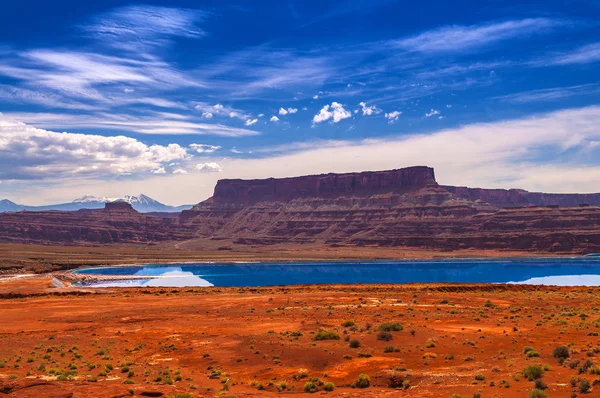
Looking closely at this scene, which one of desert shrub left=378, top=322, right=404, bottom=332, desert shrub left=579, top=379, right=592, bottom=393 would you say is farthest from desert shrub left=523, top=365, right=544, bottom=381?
desert shrub left=378, top=322, right=404, bottom=332

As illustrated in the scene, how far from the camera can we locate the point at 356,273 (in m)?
104

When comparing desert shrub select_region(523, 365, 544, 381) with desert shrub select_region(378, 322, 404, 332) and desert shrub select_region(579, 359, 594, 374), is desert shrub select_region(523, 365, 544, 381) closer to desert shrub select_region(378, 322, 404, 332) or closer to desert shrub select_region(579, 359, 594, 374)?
desert shrub select_region(579, 359, 594, 374)

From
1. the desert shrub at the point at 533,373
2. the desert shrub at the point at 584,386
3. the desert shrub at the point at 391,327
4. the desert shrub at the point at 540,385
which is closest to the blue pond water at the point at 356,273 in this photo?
the desert shrub at the point at 391,327

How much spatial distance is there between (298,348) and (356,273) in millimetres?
81144

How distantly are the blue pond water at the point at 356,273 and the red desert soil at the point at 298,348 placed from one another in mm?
40961

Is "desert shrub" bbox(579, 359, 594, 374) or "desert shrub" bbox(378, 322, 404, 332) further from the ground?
"desert shrub" bbox(579, 359, 594, 374)

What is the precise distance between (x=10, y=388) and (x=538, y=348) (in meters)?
19.1

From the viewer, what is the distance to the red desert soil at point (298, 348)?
55.9 ft

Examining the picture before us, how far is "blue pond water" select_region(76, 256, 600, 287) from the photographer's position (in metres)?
84.6

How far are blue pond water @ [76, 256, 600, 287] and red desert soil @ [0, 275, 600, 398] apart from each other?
41.0 m

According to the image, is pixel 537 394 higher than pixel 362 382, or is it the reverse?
pixel 537 394

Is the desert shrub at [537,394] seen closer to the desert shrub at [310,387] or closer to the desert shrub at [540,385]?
the desert shrub at [540,385]

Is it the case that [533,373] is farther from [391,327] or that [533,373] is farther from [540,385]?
[391,327]

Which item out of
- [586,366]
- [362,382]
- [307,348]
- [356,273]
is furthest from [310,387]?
[356,273]
